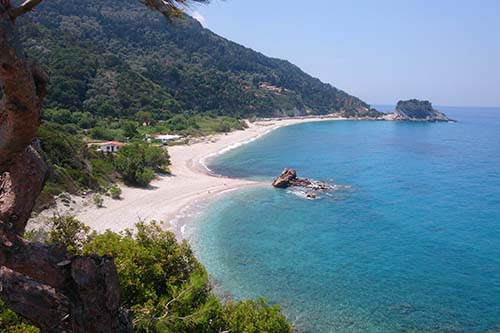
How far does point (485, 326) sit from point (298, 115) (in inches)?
5849

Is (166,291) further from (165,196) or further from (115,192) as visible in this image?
(165,196)

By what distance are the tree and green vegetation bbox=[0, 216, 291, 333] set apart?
124 inches

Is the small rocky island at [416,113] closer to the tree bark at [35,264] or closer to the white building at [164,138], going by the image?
the white building at [164,138]

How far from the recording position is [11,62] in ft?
12.9

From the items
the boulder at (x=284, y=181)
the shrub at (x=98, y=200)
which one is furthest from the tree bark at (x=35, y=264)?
the boulder at (x=284, y=181)

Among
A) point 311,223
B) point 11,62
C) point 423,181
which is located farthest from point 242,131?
point 11,62

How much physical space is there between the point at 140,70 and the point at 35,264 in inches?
4767

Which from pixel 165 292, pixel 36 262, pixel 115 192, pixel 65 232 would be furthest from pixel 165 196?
pixel 36 262

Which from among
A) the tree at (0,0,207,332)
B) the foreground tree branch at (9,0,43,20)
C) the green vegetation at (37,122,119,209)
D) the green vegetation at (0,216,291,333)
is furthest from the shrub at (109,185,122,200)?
the foreground tree branch at (9,0,43,20)

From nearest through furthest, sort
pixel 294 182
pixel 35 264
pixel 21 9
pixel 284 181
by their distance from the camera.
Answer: pixel 21 9
pixel 35 264
pixel 284 181
pixel 294 182

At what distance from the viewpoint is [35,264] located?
5074 mm

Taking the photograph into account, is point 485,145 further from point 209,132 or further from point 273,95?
point 273,95

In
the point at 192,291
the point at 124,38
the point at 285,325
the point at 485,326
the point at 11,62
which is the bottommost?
the point at 485,326

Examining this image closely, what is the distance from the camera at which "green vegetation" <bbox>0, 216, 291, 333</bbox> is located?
9.71 m
